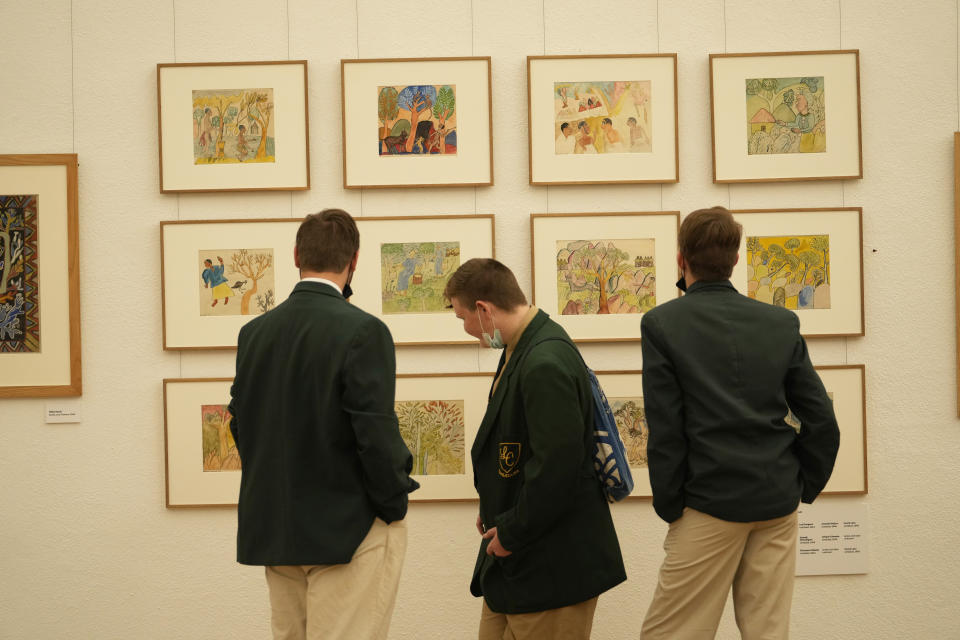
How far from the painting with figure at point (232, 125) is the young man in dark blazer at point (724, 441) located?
81.8 inches

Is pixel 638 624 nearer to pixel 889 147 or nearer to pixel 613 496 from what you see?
pixel 613 496

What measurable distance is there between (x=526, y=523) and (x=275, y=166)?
7.01ft

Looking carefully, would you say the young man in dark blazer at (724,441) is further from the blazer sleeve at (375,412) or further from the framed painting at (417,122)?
the framed painting at (417,122)

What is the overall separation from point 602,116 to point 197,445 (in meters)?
2.43

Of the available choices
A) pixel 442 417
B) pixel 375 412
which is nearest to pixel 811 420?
pixel 375 412

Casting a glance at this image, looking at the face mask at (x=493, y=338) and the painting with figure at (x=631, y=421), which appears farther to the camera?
the painting with figure at (x=631, y=421)

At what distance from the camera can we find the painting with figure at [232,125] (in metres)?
3.51

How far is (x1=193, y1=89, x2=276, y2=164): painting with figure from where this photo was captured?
3512mm

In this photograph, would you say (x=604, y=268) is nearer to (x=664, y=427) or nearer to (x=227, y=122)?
(x=664, y=427)

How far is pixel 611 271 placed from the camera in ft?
11.5

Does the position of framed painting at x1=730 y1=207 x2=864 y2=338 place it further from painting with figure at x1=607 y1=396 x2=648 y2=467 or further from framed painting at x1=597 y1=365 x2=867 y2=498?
painting with figure at x1=607 y1=396 x2=648 y2=467

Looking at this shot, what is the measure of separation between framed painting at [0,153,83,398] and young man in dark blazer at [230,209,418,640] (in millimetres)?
1815

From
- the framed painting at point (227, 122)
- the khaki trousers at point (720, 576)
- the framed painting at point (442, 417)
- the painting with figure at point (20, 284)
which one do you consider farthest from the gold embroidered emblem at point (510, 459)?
the painting with figure at point (20, 284)

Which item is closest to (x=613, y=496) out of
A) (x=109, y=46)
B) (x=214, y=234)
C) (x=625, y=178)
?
(x=625, y=178)
